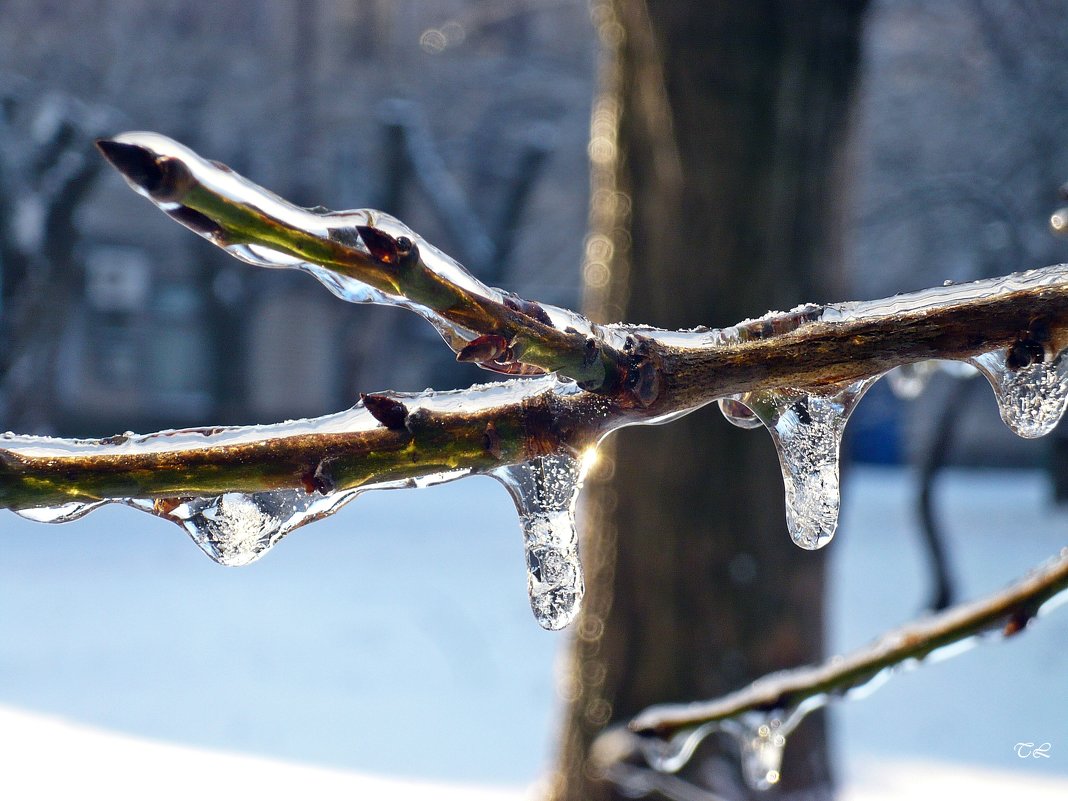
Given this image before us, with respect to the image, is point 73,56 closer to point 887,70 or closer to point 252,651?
point 252,651

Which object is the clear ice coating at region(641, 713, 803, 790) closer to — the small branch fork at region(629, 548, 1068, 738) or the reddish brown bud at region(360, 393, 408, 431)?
the small branch fork at region(629, 548, 1068, 738)

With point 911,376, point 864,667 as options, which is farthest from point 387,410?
point 911,376

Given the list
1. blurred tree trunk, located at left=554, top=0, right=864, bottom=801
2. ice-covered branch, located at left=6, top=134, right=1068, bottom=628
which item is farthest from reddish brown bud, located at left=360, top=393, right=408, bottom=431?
blurred tree trunk, located at left=554, top=0, right=864, bottom=801

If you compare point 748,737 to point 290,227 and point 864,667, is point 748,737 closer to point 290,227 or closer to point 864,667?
point 864,667

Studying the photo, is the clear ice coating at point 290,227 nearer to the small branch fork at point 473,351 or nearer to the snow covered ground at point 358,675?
the small branch fork at point 473,351

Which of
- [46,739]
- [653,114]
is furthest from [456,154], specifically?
[653,114]

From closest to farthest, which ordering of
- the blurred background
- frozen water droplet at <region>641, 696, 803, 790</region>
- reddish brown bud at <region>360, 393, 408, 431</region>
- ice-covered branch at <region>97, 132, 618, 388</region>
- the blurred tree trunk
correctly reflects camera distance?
1. ice-covered branch at <region>97, 132, 618, 388</region>
2. reddish brown bud at <region>360, 393, 408, 431</region>
3. frozen water droplet at <region>641, 696, 803, 790</region>
4. the blurred tree trunk
5. the blurred background

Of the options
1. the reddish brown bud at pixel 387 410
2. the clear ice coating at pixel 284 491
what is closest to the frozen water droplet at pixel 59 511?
the clear ice coating at pixel 284 491
